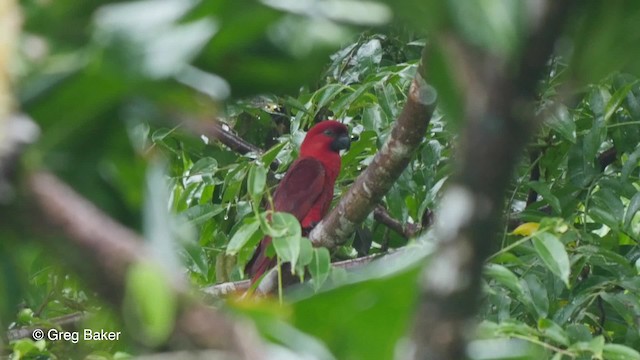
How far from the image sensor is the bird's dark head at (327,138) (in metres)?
3.68

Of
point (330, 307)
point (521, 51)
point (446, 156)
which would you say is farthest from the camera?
point (446, 156)

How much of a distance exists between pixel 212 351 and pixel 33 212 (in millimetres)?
75

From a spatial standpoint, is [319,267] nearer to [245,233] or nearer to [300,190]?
[245,233]

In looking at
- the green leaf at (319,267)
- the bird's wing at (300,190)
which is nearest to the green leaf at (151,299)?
the green leaf at (319,267)

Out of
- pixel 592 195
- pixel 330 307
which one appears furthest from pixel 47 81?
pixel 592 195

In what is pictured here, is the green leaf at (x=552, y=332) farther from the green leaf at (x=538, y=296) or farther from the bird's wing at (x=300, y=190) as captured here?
the bird's wing at (x=300, y=190)

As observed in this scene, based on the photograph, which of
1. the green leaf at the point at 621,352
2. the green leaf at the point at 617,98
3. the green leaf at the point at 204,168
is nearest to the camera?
the green leaf at the point at 621,352

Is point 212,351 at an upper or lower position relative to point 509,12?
lower

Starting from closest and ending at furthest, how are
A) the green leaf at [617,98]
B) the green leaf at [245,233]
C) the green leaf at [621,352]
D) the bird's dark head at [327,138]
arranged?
the green leaf at [621,352] < the green leaf at [245,233] < the green leaf at [617,98] < the bird's dark head at [327,138]

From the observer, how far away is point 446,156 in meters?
2.15

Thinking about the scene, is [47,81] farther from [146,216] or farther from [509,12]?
[509,12]

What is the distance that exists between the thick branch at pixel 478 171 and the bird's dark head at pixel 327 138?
328cm

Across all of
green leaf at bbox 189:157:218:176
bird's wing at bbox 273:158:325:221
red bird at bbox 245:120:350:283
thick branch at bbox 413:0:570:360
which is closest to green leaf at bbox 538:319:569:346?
green leaf at bbox 189:157:218:176

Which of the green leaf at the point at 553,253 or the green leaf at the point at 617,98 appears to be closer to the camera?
the green leaf at the point at 553,253
